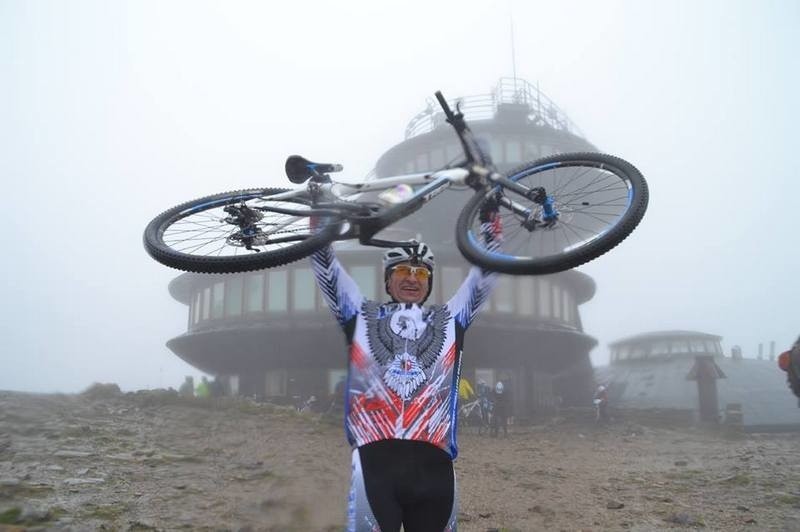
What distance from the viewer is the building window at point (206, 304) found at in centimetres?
2912

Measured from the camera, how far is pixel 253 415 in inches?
640

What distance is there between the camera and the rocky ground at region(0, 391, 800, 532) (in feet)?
25.1

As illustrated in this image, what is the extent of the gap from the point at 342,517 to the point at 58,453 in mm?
5211

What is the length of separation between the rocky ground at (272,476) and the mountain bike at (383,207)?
3914 millimetres

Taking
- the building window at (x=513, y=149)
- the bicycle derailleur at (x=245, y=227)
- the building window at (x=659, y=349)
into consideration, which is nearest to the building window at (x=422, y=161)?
the building window at (x=513, y=149)

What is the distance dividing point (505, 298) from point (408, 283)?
23467 millimetres

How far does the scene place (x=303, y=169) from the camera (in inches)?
237

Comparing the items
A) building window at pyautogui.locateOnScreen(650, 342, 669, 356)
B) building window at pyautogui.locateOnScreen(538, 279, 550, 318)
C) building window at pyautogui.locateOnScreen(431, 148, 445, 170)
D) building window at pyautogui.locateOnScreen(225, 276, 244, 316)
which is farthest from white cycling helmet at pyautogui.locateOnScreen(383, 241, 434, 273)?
building window at pyautogui.locateOnScreen(650, 342, 669, 356)

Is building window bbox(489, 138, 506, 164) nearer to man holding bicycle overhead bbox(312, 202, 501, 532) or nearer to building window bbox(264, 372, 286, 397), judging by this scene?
building window bbox(264, 372, 286, 397)

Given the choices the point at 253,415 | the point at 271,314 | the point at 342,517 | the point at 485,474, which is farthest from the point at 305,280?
the point at 342,517

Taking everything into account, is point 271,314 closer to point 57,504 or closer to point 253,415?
point 253,415

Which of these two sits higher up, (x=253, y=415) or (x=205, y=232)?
(x=205, y=232)

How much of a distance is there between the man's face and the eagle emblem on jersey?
0.08 meters

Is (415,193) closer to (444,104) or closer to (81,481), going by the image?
(444,104)
